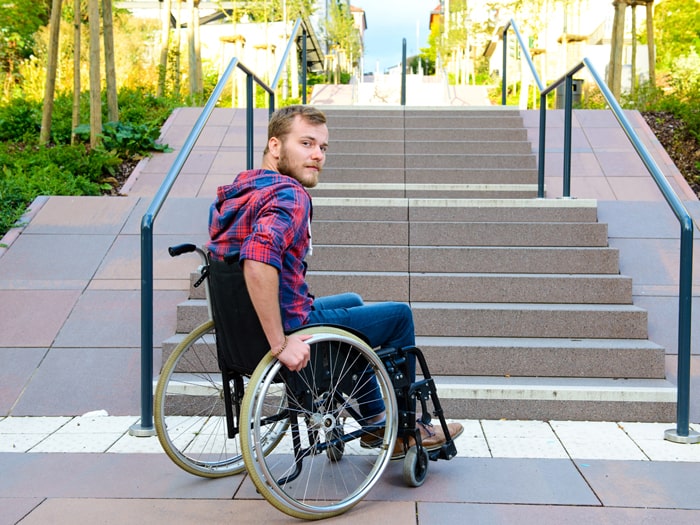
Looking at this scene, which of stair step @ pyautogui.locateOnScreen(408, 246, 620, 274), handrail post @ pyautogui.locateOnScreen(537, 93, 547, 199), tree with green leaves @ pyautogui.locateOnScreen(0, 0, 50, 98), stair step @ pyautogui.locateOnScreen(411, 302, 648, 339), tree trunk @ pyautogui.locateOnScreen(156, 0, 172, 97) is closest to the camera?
stair step @ pyautogui.locateOnScreen(411, 302, 648, 339)

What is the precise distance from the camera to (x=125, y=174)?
737 cm

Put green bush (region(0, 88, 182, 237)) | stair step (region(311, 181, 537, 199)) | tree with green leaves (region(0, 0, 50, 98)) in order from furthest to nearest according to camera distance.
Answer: tree with green leaves (region(0, 0, 50, 98))
green bush (region(0, 88, 182, 237))
stair step (region(311, 181, 537, 199))

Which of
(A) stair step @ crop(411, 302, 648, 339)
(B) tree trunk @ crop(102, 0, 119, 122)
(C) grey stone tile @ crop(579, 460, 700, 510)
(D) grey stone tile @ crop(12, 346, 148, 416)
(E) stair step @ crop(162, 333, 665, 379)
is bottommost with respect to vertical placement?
(C) grey stone tile @ crop(579, 460, 700, 510)

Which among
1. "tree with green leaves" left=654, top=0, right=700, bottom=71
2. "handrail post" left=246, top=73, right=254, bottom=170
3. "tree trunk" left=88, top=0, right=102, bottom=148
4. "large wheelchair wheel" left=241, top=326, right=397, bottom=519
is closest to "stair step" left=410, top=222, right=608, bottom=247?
"handrail post" left=246, top=73, right=254, bottom=170

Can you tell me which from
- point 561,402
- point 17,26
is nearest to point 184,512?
point 561,402

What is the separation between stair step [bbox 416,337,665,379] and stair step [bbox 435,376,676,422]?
0.20 metres

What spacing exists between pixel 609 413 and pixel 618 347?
1.34 ft

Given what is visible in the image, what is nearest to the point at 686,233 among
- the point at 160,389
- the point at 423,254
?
the point at 423,254

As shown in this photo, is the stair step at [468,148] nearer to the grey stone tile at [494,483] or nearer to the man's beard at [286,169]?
the grey stone tile at [494,483]

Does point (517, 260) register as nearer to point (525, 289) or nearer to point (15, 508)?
point (525, 289)

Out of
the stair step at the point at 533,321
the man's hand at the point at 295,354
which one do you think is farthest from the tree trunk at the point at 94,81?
the man's hand at the point at 295,354

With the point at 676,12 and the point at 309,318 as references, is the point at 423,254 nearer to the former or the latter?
the point at 309,318

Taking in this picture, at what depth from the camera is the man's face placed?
2998mm

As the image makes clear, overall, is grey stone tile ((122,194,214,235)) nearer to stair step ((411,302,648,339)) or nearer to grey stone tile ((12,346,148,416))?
grey stone tile ((12,346,148,416))
